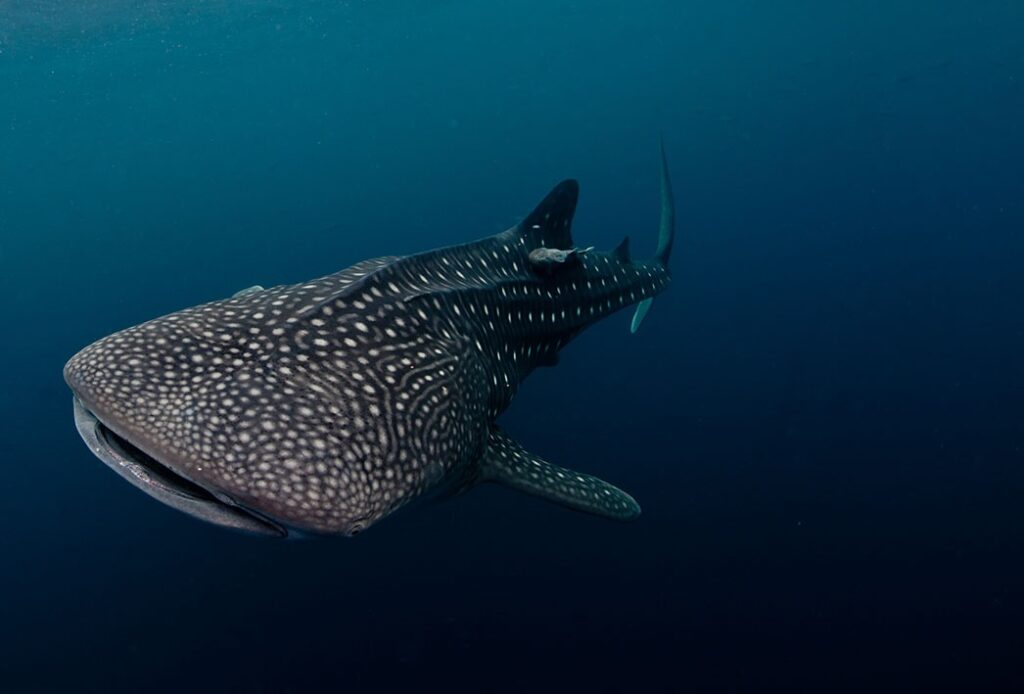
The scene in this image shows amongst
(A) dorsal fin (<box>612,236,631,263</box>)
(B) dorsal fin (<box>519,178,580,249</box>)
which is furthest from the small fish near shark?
(A) dorsal fin (<box>612,236,631,263</box>)

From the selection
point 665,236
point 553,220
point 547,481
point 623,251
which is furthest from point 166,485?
point 665,236

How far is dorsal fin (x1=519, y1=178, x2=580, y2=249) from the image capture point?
587 centimetres

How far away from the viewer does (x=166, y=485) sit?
265cm

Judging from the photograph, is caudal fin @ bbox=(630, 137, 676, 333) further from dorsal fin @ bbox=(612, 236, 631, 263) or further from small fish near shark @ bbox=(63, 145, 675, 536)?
small fish near shark @ bbox=(63, 145, 675, 536)

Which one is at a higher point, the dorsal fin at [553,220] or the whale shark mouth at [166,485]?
the dorsal fin at [553,220]

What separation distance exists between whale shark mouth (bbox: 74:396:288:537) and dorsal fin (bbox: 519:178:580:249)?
3.71m

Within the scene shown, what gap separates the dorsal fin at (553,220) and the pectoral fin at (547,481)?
78.2 inches

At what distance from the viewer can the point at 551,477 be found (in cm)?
463

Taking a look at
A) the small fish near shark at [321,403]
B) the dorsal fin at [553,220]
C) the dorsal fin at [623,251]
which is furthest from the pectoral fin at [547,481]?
the dorsal fin at [623,251]

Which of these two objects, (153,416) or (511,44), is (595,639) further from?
(511,44)

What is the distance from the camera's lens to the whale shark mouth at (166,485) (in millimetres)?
2627

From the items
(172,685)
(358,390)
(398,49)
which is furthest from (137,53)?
(358,390)

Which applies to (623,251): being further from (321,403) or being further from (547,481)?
(321,403)

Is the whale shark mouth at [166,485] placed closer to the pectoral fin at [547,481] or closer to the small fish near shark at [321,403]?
the small fish near shark at [321,403]
